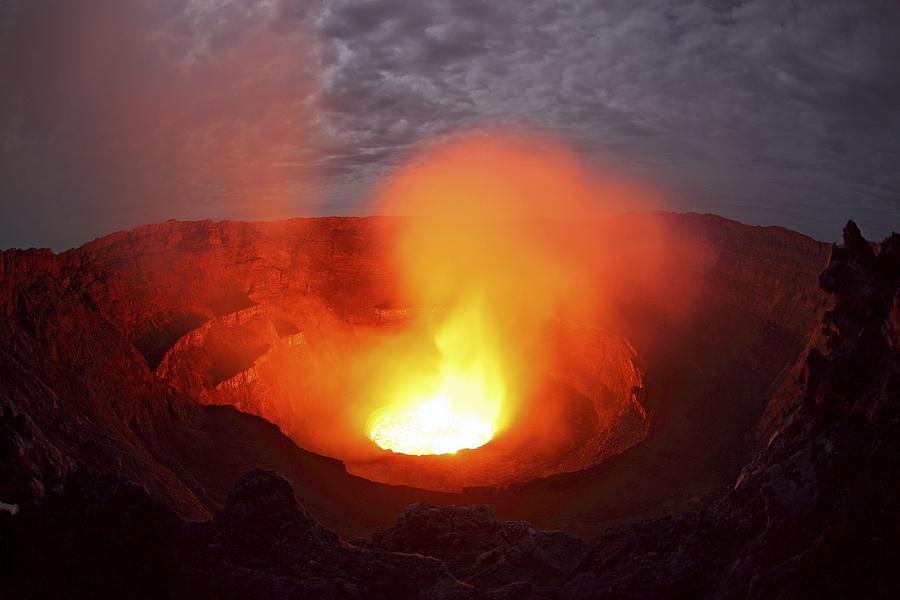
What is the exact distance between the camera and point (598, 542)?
9.86 m

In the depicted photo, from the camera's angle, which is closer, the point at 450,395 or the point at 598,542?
the point at 598,542

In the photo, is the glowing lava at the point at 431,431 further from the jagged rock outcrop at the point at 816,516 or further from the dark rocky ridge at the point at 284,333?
the jagged rock outcrop at the point at 816,516

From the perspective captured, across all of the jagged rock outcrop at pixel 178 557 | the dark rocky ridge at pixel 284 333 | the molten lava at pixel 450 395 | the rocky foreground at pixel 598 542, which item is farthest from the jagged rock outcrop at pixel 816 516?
the molten lava at pixel 450 395

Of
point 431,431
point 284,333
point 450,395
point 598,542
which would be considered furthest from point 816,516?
point 450,395

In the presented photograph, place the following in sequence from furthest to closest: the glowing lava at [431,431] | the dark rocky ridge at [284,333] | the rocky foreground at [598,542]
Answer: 1. the glowing lava at [431,431]
2. the dark rocky ridge at [284,333]
3. the rocky foreground at [598,542]

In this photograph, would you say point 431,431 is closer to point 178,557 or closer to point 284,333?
point 284,333

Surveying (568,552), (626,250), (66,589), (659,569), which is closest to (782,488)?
(659,569)

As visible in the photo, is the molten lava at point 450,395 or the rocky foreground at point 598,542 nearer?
the rocky foreground at point 598,542

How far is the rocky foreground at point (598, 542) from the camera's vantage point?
6.21 meters

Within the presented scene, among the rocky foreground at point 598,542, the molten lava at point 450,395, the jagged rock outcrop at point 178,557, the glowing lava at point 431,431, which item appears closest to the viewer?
the rocky foreground at point 598,542

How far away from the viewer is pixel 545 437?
3738 centimetres

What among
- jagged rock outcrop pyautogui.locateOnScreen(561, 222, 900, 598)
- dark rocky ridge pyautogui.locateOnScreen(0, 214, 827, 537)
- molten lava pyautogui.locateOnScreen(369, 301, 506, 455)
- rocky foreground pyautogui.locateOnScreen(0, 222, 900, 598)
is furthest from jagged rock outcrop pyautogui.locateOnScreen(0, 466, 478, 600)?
molten lava pyautogui.locateOnScreen(369, 301, 506, 455)

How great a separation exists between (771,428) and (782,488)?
2281cm

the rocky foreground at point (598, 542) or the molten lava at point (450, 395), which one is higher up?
the molten lava at point (450, 395)
